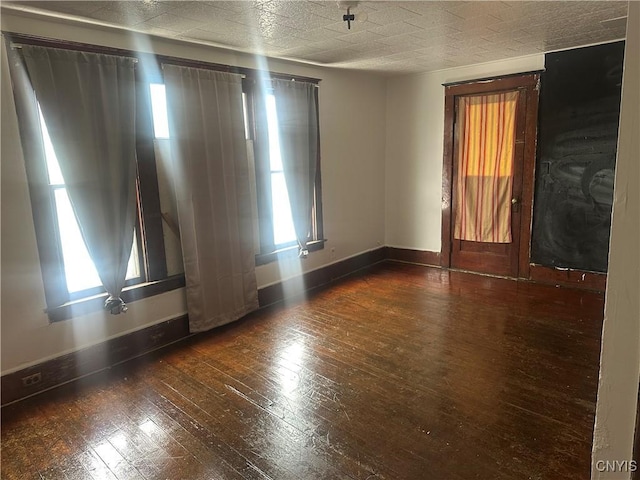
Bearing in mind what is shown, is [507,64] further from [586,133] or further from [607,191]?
[607,191]

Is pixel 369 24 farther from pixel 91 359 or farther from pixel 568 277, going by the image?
pixel 568 277

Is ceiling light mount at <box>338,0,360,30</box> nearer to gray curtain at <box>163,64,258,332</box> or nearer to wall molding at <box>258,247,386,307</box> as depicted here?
gray curtain at <box>163,64,258,332</box>

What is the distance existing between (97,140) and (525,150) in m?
4.30

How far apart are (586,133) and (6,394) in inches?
214

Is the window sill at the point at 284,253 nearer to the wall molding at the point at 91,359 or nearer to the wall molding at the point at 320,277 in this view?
the wall molding at the point at 320,277

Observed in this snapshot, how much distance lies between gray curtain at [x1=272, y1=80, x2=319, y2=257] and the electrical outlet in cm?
262

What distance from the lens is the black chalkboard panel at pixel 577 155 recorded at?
13.9 feet

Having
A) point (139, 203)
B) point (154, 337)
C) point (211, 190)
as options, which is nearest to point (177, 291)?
point (154, 337)

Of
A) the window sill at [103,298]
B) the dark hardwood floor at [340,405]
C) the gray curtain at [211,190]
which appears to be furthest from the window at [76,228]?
the dark hardwood floor at [340,405]

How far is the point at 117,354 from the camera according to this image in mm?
3316

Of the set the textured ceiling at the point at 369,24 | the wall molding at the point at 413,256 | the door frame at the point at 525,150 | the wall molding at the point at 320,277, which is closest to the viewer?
the textured ceiling at the point at 369,24

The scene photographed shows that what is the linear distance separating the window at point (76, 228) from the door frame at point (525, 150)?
136 inches

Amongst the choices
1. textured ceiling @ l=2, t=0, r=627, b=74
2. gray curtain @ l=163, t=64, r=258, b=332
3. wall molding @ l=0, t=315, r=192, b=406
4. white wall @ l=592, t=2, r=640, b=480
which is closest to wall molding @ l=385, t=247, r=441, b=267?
textured ceiling @ l=2, t=0, r=627, b=74

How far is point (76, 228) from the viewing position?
10.1 ft
